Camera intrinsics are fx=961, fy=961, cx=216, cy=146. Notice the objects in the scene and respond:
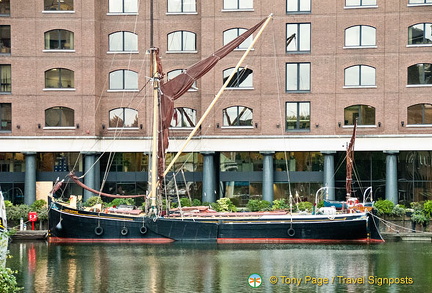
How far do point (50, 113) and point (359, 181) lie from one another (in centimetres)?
2511

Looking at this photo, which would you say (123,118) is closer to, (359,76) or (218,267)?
(359,76)

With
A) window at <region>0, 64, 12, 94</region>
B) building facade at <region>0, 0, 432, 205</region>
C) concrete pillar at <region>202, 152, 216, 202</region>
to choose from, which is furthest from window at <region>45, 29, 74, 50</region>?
concrete pillar at <region>202, 152, 216, 202</region>

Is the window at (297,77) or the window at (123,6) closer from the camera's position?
the window at (297,77)

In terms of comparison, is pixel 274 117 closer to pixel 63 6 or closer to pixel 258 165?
pixel 258 165

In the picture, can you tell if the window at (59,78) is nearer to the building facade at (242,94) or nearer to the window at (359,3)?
the building facade at (242,94)

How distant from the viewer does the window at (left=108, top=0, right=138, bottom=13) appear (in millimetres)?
77812

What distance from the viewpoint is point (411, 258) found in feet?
178

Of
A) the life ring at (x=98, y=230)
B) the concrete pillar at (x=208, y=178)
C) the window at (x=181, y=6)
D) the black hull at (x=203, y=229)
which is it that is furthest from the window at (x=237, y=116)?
the life ring at (x=98, y=230)

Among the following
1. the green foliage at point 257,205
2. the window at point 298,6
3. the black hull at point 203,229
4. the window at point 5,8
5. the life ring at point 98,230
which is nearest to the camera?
the black hull at point 203,229

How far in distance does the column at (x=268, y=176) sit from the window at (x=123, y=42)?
13825 mm

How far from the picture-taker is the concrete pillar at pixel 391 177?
74.1 metres

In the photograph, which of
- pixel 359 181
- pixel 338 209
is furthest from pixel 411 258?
pixel 359 181

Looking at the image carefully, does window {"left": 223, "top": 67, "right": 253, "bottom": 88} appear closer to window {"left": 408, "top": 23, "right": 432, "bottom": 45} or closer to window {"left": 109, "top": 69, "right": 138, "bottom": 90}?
window {"left": 109, "top": 69, "right": 138, "bottom": 90}

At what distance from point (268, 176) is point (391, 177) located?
31.2 feet
